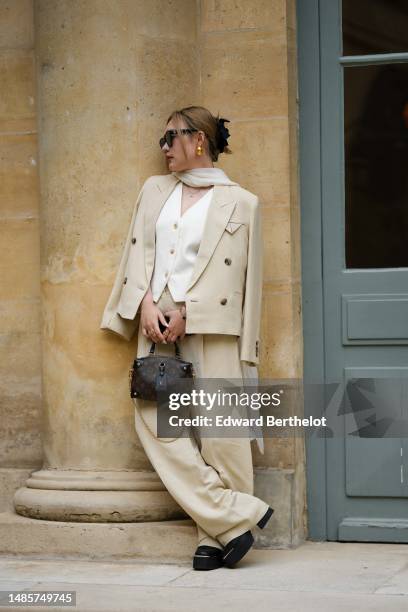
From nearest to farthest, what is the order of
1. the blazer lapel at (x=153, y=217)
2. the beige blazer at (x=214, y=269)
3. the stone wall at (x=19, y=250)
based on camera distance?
the beige blazer at (x=214, y=269) < the blazer lapel at (x=153, y=217) < the stone wall at (x=19, y=250)

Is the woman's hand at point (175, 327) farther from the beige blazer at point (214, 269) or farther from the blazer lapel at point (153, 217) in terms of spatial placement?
the blazer lapel at point (153, 217)

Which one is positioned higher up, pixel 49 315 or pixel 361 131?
pixel 361 131

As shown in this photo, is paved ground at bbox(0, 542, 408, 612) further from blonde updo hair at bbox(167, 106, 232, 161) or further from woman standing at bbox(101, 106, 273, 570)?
blonde updo hair at bbox(167, 106, 232, 161)

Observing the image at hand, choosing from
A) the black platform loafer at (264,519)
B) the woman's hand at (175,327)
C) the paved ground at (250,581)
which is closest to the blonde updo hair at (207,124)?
the woman's hand at (175,327)

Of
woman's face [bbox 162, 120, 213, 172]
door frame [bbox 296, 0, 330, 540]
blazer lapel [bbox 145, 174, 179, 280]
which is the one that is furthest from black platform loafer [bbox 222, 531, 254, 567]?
woman's face [bbox 162, 120, 213, 172]

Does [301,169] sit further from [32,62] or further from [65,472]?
[65,472]

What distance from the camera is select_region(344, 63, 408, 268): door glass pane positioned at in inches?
297

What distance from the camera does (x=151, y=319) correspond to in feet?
23.1

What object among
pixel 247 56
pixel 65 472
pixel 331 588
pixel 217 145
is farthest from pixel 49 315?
pixel 331 588

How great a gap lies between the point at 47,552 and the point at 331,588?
1.69 meters

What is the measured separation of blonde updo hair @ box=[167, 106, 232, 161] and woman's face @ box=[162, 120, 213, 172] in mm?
29

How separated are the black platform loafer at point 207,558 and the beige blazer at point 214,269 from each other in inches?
38.7

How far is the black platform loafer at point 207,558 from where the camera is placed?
6.87 meters

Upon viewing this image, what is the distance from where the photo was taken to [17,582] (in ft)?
21.8
